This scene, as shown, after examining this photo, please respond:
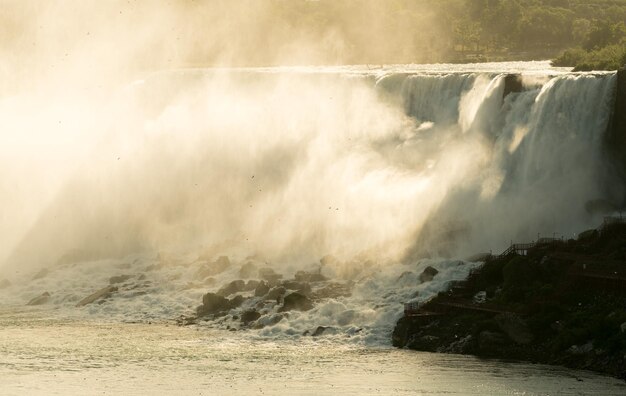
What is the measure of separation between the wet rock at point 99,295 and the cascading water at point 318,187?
37 centimetres

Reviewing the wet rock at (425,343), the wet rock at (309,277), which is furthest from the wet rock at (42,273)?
the wet rock at (425,343)

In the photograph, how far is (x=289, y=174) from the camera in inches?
2231

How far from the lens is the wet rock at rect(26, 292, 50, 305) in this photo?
159ft

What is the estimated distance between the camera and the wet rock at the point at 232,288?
→ 4594 cm

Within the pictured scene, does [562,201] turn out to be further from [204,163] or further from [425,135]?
[204,163]

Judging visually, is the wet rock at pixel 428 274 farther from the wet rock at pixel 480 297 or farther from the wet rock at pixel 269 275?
the wet rock at pixel 269 275

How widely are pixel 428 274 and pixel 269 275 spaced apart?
19.4 ft

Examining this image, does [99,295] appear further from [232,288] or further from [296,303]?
[296,303]

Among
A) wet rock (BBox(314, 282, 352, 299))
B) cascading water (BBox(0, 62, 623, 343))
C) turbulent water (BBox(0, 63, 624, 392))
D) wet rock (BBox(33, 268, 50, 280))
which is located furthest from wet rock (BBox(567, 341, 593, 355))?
wet rock (BBox(33, 268, 50, 280))

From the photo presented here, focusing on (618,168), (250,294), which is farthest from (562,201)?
(250,294)

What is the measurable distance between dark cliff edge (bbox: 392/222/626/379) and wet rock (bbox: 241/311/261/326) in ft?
15.0

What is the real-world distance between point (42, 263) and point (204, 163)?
337 inches

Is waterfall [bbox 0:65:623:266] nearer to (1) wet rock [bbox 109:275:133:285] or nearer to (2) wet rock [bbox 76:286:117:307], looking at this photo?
(1) wet rock [bbox 109:275:133:285]

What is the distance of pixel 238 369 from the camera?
122 ft
